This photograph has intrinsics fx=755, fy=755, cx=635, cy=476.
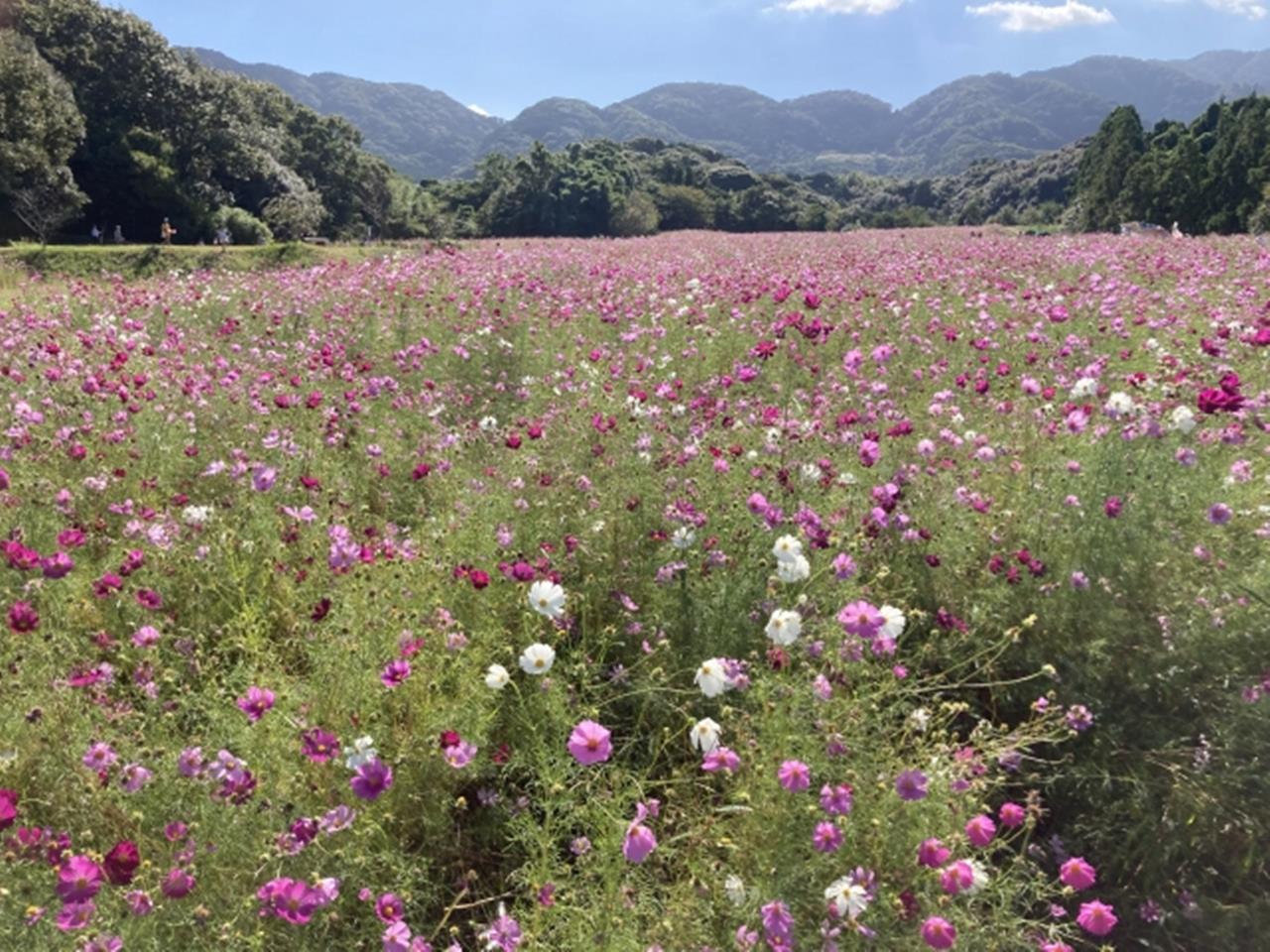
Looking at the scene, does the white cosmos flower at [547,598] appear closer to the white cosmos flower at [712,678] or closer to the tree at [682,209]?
the white cosmos flower at [712,678]

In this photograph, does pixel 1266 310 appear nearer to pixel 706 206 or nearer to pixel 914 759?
pixel 914 759

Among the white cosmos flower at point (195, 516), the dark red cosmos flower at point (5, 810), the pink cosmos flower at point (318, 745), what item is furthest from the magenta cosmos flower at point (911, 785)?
the white cosmos flower at point (195, 516)

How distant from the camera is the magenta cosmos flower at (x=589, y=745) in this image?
1.69 m

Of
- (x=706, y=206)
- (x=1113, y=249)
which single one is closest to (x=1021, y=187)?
(x=706, y=206)

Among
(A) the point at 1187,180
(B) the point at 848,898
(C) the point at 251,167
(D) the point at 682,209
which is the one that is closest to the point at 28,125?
(C) the point at 251,167

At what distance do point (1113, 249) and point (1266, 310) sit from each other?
645 cm

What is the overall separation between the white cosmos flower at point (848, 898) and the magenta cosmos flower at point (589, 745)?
0.54 metres

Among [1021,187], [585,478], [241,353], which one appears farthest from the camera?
[1021,187]

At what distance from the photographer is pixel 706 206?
6475 cm

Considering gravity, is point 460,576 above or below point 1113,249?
below

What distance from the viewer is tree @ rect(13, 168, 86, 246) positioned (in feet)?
76.6

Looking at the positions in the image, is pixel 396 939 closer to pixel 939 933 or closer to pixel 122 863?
pixel 122 863

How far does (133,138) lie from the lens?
31.2 meters

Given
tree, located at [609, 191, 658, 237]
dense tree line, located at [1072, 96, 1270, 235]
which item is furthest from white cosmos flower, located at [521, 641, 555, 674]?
tree, located at [609, 191, 658, 237]
